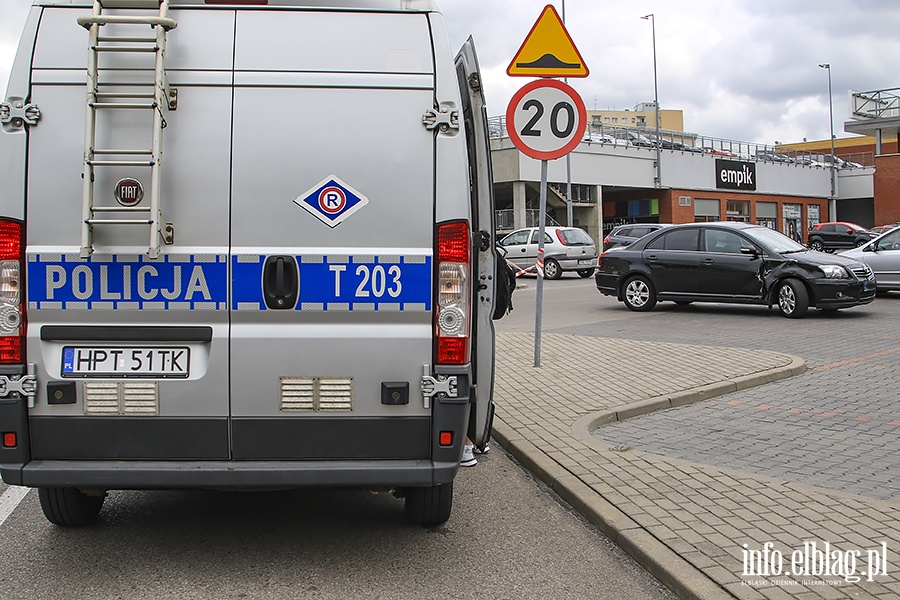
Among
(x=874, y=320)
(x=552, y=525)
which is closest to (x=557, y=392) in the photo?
(x=552, y=525)

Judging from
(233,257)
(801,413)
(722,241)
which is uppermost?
(722,241)

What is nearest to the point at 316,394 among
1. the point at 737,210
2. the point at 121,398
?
the point at 121,398

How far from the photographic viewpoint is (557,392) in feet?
27.3

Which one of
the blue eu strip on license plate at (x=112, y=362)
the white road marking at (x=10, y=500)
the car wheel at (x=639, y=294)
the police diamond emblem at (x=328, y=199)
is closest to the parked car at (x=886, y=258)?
the car wheel at (x=639, y=294)

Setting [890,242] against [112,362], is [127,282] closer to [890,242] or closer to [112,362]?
[112,362]

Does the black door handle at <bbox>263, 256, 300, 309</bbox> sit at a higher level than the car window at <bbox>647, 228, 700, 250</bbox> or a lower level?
lower

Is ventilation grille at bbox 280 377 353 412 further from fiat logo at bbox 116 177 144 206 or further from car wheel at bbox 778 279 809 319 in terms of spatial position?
car wheel at bbox 778 279 809 319

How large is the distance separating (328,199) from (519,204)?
40.8 m

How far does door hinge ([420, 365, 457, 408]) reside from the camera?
4098 mm

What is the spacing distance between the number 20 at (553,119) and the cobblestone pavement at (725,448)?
7.93 feet

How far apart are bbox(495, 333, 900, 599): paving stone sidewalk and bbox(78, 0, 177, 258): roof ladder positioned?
2740 mm

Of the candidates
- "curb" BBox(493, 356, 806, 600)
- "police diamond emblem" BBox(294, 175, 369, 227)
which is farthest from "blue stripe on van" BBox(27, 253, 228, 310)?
"curb" BBox(493, 356, 806, 600)

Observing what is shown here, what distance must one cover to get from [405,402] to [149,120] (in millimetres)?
1671

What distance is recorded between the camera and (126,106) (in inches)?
153
